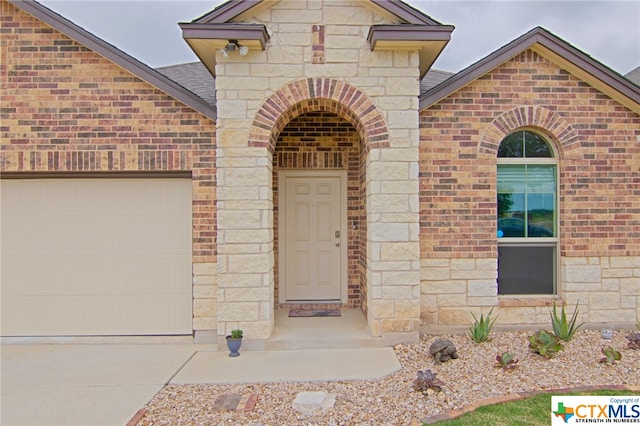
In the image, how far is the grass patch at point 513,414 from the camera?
11.7ft

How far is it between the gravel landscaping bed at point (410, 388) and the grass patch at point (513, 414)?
0.20m

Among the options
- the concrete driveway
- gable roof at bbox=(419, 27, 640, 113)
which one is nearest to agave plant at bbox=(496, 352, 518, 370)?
gable roof at bbox=(419, 27, 640, 113)

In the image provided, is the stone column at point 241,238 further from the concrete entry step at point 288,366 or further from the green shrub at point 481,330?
the green shrub at point 481,330

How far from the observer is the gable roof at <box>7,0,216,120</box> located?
5.79 metres

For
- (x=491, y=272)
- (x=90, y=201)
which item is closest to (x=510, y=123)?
(x=491, y=272)

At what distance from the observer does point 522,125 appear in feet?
20.4

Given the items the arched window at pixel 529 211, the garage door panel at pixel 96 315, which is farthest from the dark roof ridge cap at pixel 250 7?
the garage door panel at pixel 96 315

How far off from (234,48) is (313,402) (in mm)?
4274

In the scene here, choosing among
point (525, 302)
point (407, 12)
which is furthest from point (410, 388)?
point (407, 12)

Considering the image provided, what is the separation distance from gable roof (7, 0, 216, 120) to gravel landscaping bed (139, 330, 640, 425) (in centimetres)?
367

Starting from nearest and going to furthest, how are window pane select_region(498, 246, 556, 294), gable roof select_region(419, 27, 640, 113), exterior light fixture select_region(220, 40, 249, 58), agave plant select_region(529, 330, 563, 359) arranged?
agave plant select_region(529, 330, 563, 359) → exterior light fixture select_region(220, 40, 249, 58) → gable roof select_region(419, 27, 640, 113) → window pane select_region(498, 246, 556, 294)

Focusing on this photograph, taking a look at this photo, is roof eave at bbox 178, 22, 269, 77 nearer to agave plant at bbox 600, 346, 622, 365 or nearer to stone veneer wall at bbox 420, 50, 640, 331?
stone veneer wall at bbox 420, 50, 640, 331

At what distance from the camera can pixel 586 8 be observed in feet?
42.0

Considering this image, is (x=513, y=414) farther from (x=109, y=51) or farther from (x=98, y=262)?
(x=109, y=51)
